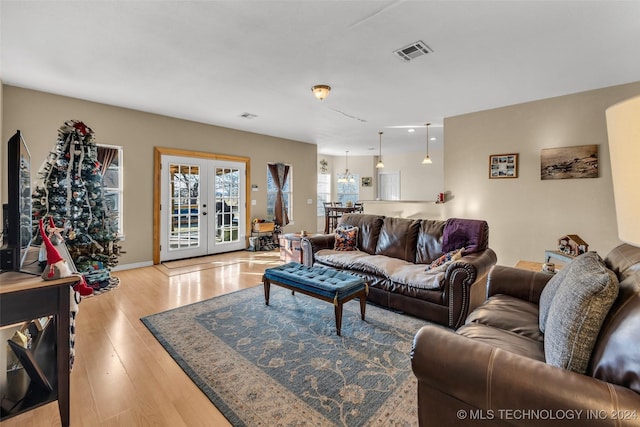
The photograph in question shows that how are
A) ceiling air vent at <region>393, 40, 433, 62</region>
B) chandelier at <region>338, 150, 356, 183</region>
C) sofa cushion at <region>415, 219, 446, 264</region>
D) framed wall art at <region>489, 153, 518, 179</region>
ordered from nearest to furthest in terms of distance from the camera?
ceiling air vent at <region>393, 40, 433, 62</region>, sofa cushion at <region>415, 219, 446, 264</region>, framed wall art at <region>489, 153, 518, 179</region>, chandelier at <region>338, 150, 356, 183</region>

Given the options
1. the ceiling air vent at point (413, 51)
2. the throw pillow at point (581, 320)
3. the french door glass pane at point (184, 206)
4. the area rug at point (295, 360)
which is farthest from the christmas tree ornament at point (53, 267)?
the french door glass pane at point (184, 206)

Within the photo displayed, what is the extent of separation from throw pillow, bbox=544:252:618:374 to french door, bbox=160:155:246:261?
5.63 m

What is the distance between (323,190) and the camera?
34.6 feet

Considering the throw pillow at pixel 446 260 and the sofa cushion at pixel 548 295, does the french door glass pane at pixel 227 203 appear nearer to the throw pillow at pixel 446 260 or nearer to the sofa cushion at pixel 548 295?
the throw pillow at pixel 446 260

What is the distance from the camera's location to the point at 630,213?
2.17 feet

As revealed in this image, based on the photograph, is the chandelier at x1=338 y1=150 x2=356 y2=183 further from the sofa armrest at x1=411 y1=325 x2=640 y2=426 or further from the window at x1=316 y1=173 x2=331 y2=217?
the sofa armrest at x1=411 y1=325 x2=640 y2=426

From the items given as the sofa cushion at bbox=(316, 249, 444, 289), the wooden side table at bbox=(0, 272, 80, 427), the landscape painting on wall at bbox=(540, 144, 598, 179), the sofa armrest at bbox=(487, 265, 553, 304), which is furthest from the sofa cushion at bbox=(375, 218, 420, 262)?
the wooden side table at bbox=(0, 272, 80, 427)

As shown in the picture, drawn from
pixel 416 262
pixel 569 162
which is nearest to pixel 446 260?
pixel 416 262

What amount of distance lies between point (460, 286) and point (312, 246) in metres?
1.96

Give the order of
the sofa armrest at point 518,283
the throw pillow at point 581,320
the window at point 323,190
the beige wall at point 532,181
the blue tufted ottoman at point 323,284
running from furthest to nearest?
1. the window at point 323,190
2. the beige wall at point 532,181
3. the blue tufted ottoman at point 323,284
4. the sofa armrest at point 518,283
5. the throw pillow at point 581,320

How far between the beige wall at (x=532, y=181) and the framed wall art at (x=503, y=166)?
74mm

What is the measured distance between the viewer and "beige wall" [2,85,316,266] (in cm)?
395

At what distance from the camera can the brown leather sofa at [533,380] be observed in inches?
36.9

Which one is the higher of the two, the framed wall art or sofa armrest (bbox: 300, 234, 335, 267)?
the framed wall art
